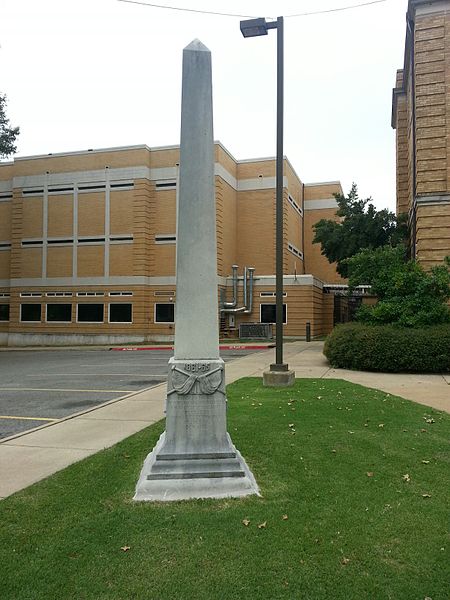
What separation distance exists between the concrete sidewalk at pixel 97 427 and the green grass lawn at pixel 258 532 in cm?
41

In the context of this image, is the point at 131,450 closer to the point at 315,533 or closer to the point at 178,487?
the point at 178,487

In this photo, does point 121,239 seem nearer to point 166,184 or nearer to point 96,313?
point 166,184

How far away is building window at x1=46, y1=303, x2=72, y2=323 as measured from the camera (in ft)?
116

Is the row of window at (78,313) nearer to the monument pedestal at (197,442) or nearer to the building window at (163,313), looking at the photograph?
the building window at (163,313)

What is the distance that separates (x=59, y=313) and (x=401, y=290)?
26.6 metres

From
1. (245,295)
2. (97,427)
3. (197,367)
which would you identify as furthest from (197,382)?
(245,295)

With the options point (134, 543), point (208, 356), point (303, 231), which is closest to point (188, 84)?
point (208, 356)

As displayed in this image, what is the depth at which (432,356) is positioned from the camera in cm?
1284

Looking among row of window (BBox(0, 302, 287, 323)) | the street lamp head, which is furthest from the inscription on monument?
row of window (BBox(0, 302, 287, 323))

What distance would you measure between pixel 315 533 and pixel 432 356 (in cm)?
1025

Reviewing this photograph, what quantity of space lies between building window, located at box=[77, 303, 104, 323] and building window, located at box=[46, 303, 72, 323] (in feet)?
2.61

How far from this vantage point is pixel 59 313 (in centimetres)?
3547

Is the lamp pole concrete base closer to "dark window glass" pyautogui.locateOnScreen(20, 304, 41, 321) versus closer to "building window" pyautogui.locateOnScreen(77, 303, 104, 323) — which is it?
"building window" pyautogui.locateOnScreen(77, 303, 104, 323)

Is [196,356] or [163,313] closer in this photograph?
[196,356]
